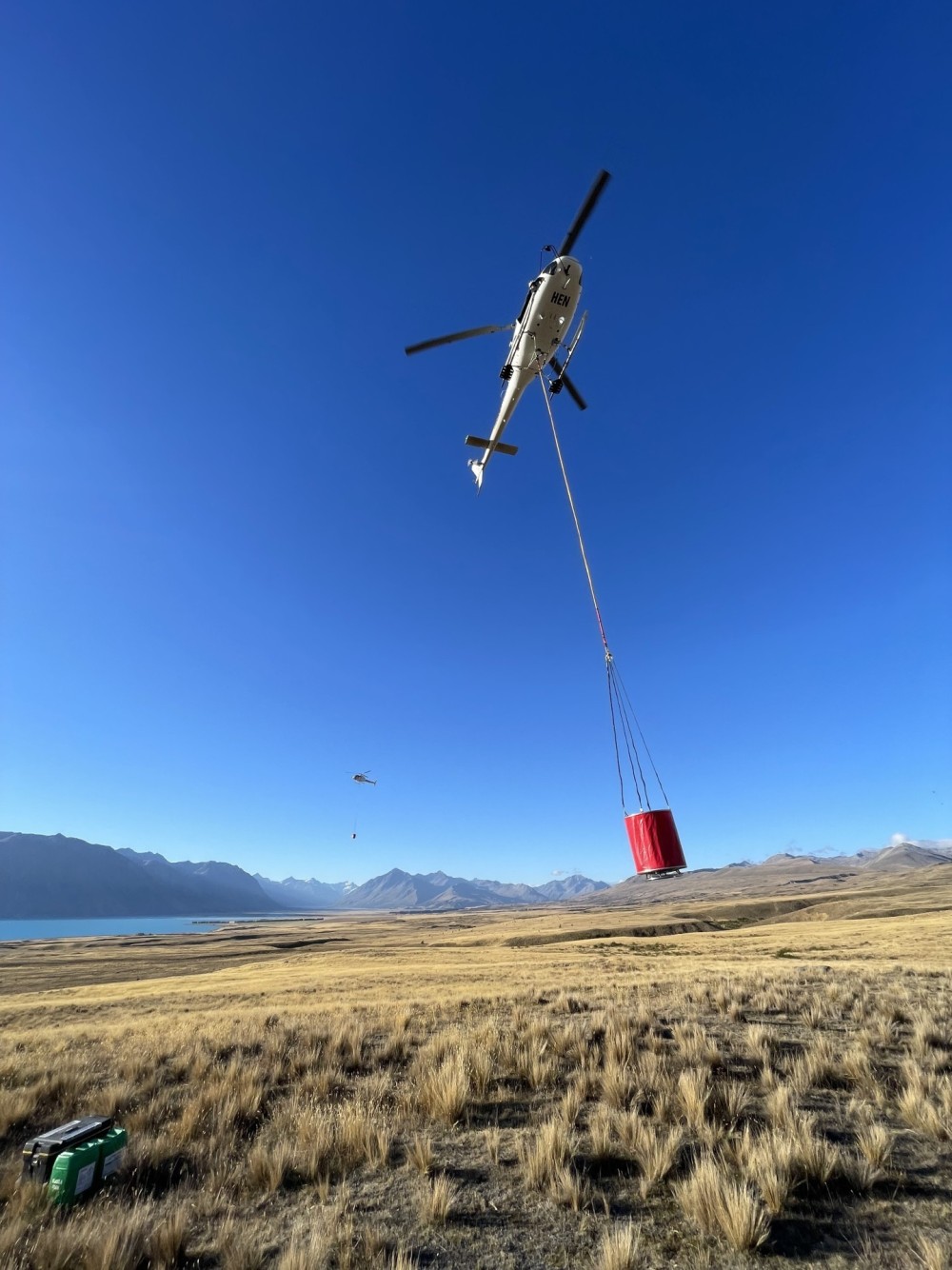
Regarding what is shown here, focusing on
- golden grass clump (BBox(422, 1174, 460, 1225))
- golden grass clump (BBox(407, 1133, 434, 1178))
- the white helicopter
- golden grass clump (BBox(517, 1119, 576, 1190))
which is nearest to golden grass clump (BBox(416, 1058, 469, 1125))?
golden grass clump (BBox(407, 1133, 434, 1178))

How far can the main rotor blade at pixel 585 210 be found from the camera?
36.3 ft

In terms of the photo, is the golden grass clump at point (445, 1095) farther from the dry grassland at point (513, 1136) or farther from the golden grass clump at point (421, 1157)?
the golden grass clump at point (421, 1157)

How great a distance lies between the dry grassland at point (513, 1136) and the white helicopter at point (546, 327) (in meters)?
14.3

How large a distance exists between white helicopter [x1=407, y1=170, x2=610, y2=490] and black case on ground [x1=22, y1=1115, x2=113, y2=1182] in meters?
15.0

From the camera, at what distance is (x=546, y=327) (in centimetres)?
1338

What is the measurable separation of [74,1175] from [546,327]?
1592 cm

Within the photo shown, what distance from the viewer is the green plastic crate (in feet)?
18.2

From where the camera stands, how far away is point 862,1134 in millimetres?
6746

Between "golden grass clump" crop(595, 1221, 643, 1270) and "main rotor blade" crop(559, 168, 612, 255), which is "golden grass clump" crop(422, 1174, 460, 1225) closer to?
"golden grass clump" crop(595, 1221, 643, 1270)

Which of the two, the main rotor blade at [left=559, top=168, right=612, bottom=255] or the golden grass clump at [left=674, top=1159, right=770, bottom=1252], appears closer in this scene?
the golden grass clump at [left=674, top=1159, right=770, bottom=1252]

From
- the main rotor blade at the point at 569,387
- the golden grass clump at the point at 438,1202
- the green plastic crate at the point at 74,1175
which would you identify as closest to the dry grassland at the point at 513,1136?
the golden grass clump at the point at 438,1202

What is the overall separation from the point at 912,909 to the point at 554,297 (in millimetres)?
91831

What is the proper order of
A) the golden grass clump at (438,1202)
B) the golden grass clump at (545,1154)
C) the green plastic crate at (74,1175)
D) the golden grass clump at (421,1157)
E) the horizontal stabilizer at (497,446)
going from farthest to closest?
the horizontal stabilizer at (497,446)
the golden grass clump at (421,1157)
the golden grass clump at (545,1154)
the green plastic crate at (74,1175)
the golden grass clump at (438,1202)

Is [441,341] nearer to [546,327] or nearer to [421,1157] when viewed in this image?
[546,327]
